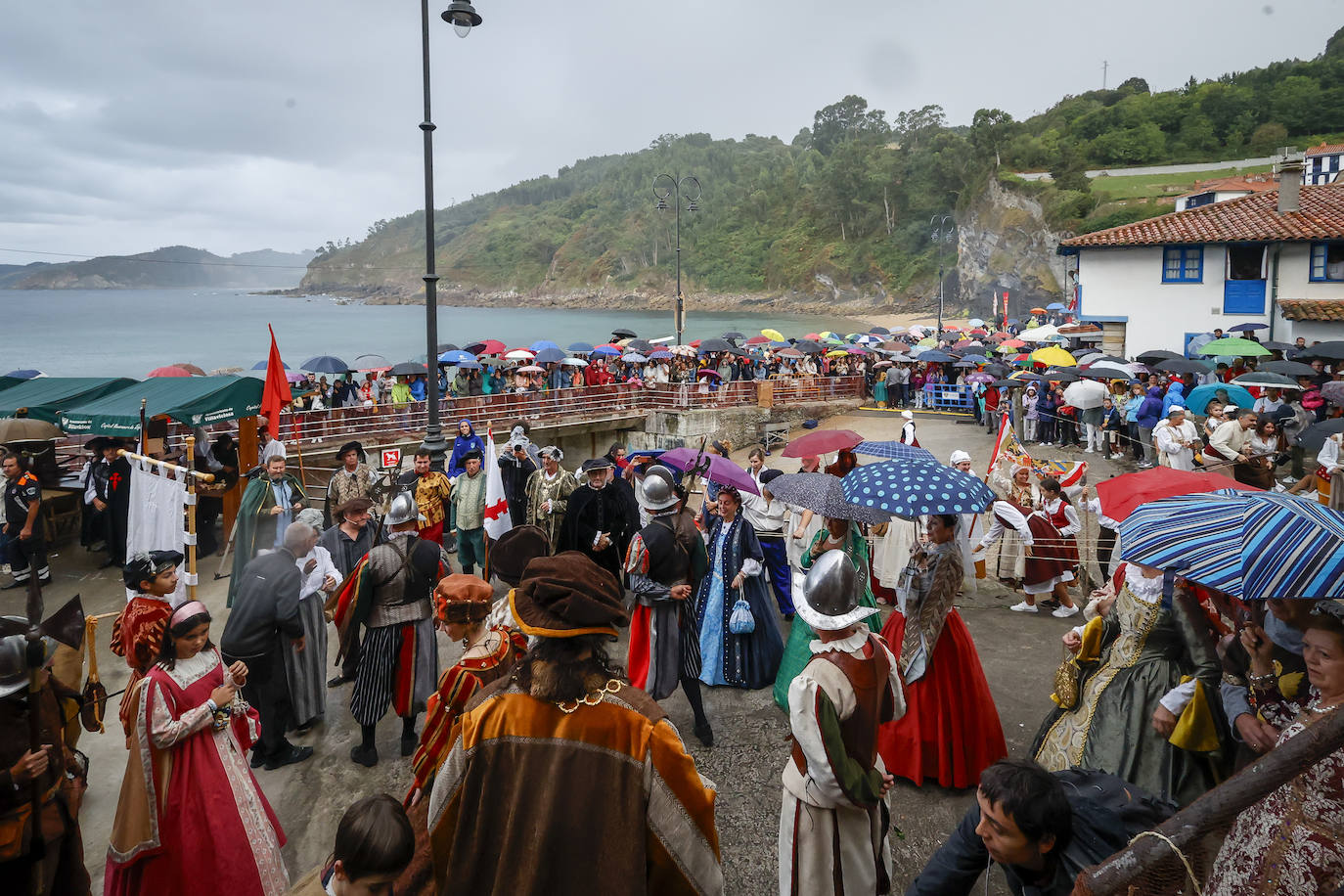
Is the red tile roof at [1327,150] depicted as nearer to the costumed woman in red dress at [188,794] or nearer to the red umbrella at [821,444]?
the red umbrella at [821,444]

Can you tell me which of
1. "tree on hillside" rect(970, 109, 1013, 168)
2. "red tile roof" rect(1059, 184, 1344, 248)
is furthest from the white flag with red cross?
"tree on hillside" rect(970, 109, 1013, 168)

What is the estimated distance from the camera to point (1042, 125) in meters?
73.7

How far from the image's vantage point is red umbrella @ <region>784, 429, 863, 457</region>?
7.10 meters

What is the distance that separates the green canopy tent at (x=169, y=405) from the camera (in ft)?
26.7

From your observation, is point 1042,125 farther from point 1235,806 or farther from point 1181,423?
point 1235,806

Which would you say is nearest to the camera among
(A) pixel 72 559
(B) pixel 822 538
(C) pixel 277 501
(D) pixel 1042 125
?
(B) pixel 822 538

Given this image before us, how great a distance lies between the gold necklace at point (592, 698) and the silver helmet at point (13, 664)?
1.99m

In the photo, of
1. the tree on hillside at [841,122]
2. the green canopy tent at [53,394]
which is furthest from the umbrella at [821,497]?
the tree on hillside at [841,122]

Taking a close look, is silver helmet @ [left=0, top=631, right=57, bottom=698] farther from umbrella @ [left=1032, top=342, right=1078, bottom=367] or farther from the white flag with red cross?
umbrella @ [left=1032, top=342, right=1078, bottom=367]

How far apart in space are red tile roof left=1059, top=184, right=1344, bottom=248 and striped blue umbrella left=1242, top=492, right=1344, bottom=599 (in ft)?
73.2

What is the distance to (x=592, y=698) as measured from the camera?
2.29 metres

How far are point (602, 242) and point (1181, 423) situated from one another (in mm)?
144600

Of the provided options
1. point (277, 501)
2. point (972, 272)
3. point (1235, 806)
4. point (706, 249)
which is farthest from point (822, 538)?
point (706, 249)

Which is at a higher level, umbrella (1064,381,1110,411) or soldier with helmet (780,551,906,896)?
umbrella (1064,381,1110,411)
